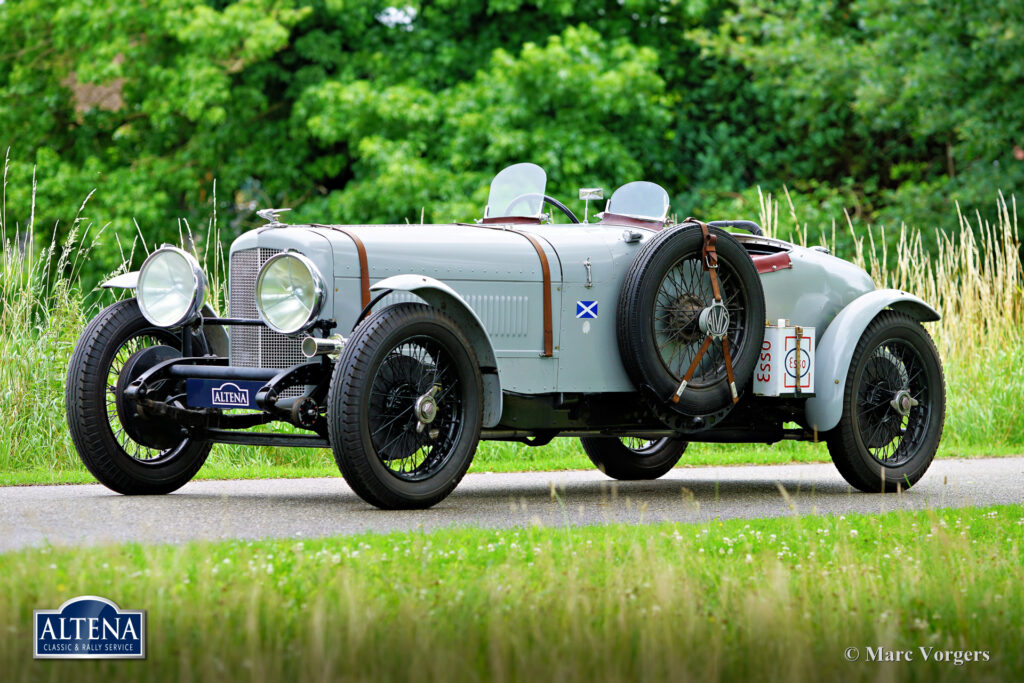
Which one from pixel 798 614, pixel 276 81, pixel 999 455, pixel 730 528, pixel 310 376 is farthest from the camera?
pixel 276 81

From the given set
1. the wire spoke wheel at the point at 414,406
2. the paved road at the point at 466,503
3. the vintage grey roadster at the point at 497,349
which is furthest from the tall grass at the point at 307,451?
the wire spoke wheel at the point at 414,406

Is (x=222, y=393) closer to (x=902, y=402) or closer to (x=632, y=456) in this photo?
(x=632, y=456)

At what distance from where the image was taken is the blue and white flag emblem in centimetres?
733

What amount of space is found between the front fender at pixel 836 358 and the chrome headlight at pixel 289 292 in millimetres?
3062

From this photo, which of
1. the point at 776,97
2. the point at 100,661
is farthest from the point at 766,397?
the point at 776,97

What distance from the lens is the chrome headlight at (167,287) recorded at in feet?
23.2

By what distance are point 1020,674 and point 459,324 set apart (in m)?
3.74


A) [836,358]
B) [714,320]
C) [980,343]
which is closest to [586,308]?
[714,320]

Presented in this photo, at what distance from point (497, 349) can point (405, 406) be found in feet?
2.66

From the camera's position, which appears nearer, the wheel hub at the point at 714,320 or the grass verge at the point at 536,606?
the grass verge at the point at 536,606

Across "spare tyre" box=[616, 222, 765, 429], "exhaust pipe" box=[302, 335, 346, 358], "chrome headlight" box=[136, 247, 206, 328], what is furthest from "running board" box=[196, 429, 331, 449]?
"spare tyre" box=[616, 222, 765, 429]

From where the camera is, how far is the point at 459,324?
684cm

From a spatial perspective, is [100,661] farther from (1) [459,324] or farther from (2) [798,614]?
(1) [459,324]

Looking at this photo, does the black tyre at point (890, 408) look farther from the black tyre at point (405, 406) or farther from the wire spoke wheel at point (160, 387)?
the wire spoke wheel at point (160, 387)
